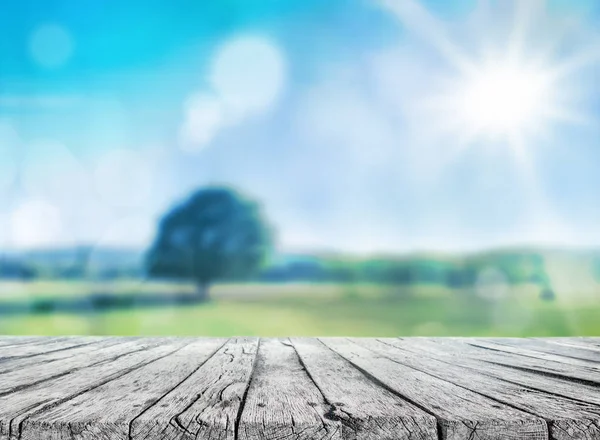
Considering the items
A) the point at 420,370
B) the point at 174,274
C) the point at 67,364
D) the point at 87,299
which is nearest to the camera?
the point at 420,370

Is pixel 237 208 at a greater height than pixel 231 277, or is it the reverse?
pixel 237 208

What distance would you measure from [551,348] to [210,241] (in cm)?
1095

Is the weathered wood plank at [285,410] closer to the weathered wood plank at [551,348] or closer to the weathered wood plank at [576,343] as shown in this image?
the weathered wood plank at [551,348]

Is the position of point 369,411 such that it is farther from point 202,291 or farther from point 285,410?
point 202,291

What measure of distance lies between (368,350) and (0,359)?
143 cm

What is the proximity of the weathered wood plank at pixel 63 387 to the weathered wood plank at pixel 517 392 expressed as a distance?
948mm

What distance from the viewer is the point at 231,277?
12188mm

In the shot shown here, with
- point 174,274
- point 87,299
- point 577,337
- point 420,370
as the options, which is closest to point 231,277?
point 174,274

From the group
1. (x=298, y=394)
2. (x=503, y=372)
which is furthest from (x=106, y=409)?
(x=503, y=372)

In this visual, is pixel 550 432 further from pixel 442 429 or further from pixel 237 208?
pixel 237 208

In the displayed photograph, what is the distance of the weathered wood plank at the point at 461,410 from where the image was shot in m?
0.84

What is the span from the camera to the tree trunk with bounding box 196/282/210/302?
11.9 metres

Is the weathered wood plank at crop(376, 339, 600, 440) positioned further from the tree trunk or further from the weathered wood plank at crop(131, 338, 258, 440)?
the tree trunk

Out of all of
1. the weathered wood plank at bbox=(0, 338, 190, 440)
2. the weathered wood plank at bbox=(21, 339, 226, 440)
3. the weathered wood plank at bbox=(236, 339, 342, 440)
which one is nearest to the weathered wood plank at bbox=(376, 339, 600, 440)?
the weathered wood plank at bbox=(236, 339, 342, 440)
